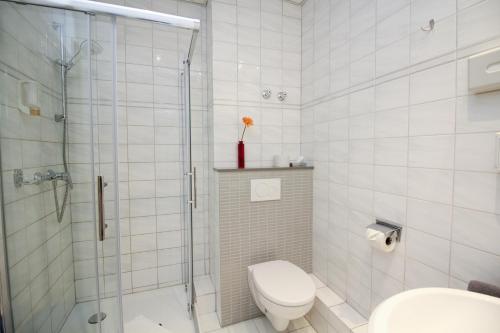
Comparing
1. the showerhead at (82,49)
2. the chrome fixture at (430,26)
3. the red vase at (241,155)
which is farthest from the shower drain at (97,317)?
the chrome fixture at (430,26)

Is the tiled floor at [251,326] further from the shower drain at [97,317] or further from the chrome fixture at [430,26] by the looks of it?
the chrome fixture at [430,26]

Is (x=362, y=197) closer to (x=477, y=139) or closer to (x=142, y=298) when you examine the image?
(x=477, y=139)

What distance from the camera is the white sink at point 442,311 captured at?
0.72 meters

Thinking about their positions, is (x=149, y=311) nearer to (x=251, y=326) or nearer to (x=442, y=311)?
(x=251, y=326)

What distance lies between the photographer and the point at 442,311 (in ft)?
2.56

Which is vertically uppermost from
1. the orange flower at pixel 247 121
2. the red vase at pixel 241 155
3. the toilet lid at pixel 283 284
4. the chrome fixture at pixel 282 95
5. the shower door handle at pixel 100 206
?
the chrome fixture at pixel 282 95

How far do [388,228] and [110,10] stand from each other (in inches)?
72.7

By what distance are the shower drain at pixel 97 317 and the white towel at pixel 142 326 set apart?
1.39ft


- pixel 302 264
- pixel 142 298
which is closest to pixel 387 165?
pixel 302 264

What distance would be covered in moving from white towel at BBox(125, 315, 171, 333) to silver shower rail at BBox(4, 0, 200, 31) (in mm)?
1973

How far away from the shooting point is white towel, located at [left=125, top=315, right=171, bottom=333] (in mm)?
1655

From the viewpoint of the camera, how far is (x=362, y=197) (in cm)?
152

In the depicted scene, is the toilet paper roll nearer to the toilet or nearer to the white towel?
the toilet

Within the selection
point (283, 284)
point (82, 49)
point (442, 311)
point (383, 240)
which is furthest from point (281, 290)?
point (82, 49)
